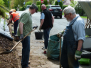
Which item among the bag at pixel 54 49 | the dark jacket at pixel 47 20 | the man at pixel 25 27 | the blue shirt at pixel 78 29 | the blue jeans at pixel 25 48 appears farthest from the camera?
the dark jacket at pixel 47 20

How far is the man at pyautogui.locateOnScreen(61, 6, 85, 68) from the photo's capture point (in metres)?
3.51

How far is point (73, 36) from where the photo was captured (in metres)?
3.63

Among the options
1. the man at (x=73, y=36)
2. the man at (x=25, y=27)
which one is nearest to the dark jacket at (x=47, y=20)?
the man at (x=25, y=27)

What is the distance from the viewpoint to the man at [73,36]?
11.5 feet

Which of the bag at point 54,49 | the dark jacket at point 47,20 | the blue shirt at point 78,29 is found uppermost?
the blue shirt at point 78,29

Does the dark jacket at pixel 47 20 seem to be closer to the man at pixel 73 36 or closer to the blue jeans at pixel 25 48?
the blue jeans at pixel 25 48

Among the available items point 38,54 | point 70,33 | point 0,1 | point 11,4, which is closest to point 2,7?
point 0,1

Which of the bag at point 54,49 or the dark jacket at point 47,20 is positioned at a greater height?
the dark jacket at point 47,20

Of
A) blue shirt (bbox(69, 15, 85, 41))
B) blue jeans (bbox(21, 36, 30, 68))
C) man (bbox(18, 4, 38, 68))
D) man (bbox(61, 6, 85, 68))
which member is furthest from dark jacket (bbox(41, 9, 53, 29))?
blue shirt (bbox(69, 15, 85, 41))

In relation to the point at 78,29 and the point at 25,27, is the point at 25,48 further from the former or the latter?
the point at 78,29

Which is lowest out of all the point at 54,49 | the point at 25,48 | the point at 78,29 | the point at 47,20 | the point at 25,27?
the point at 54,49

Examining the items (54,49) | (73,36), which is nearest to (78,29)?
(73,36)

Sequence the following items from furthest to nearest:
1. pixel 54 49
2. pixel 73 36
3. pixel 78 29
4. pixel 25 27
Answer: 1. pixel 54 49
2. pixel 25 27
3. pixel 73 36
4. pixel 78 29

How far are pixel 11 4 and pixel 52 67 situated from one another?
2.13m
